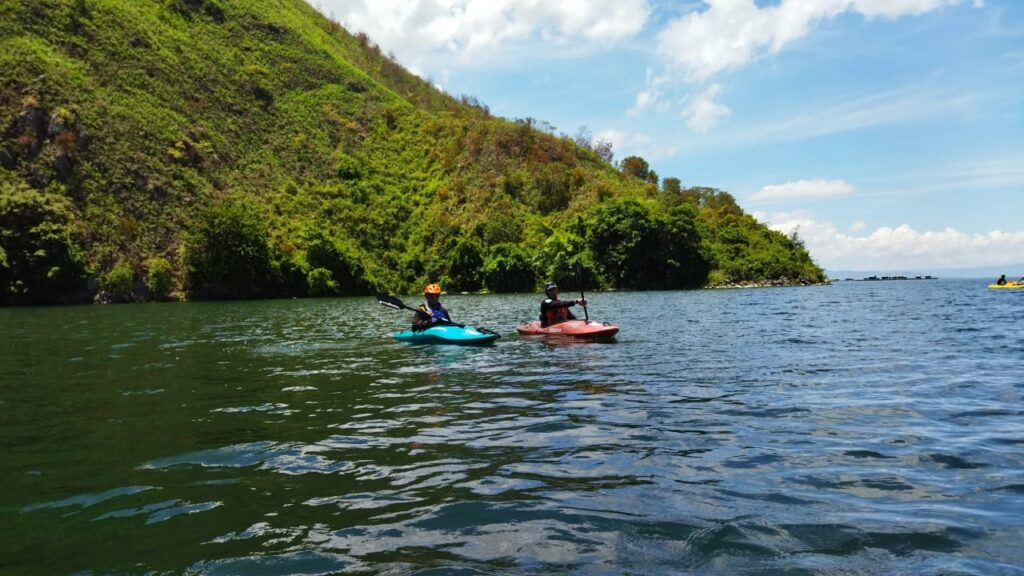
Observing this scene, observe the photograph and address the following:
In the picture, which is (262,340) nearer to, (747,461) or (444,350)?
(444,350)

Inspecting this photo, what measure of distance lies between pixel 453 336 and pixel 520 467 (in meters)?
11.8

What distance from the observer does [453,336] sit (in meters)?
18.7

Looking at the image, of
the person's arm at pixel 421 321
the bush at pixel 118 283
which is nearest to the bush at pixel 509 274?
the bush at pixel 118 283

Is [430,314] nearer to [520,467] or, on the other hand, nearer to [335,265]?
[520,467]

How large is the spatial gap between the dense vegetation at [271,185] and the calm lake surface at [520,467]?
56.4 metres

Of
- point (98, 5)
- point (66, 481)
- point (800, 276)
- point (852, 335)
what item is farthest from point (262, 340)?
point (98, 5)

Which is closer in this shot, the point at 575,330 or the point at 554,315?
the point at 575,330

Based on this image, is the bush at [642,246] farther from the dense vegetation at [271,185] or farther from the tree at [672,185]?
the tree at [672,185]

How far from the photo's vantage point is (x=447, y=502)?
5.94 meters

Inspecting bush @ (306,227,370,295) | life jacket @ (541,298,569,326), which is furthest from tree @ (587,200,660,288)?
life jacket @ (541,298,569,326)

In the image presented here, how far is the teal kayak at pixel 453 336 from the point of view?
60.9 feet

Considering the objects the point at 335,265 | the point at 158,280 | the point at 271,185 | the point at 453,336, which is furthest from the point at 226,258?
the point at 453,336

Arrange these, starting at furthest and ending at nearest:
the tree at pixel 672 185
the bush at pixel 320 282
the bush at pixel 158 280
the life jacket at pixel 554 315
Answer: the tree at pixel 672 185, the bush at pixel 320 282, the bush at pixel 158 280, the life jacket at pixel 554 315

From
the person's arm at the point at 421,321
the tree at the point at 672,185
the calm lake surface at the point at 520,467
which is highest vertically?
the tree at the point at 672,185
